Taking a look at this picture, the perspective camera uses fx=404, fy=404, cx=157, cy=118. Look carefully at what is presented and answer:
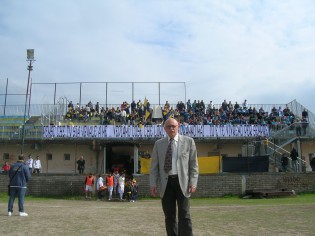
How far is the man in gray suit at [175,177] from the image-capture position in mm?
6324

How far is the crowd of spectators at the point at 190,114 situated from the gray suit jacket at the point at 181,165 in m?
27.0

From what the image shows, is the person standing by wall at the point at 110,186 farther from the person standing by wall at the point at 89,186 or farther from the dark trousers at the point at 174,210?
the dark trousers at the point at 174,210

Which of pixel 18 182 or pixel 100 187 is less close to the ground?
pixel 18 182

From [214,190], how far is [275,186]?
3.53m

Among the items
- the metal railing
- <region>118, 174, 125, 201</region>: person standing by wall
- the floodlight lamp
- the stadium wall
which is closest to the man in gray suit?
<region>118, 174, 125, 201</region>: person standing by wall

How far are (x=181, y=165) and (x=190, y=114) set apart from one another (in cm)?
2940

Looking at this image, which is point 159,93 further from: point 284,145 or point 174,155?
point 174,155

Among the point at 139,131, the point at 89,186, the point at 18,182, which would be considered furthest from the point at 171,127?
the point at 139,131

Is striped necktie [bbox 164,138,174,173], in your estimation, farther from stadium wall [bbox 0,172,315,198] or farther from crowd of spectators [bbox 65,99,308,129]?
crowd of spectators [bbox 65,99,308,129]

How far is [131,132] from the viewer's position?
107ft

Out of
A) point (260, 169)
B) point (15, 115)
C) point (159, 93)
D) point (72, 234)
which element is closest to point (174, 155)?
point (72, 234)

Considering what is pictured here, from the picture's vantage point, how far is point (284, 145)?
99.0 ft

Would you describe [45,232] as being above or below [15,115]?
below

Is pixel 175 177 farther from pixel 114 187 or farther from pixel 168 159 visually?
pixel 114 187
